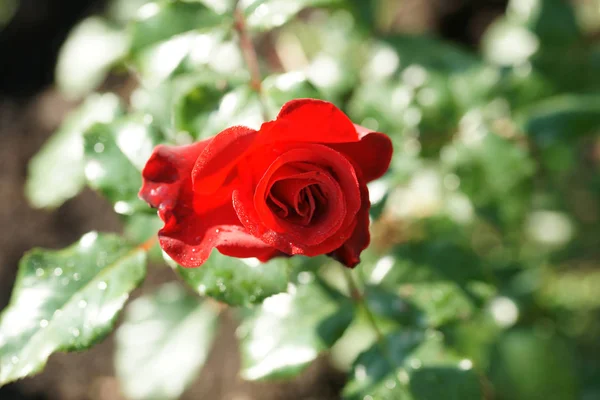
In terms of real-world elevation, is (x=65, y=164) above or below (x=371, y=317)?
above

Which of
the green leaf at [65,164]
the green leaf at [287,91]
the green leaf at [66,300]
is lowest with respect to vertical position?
the green leaf at [65,164]

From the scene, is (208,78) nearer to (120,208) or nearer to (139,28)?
(139,28)

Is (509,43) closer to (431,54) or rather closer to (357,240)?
(431,54)

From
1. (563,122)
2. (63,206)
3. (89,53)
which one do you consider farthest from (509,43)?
(63,206)

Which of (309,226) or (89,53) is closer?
(309,226)

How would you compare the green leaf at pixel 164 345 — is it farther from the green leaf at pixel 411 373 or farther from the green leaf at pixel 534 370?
the green leaf at pixel 534 370

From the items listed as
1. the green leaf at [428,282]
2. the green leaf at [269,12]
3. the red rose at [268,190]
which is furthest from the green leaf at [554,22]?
the red rose at [268,190]

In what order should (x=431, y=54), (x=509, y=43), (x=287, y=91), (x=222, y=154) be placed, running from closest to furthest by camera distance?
(x=222, y=154) → (x=287, y=91) → (x=431, y=54) → (x=509, y=43)
